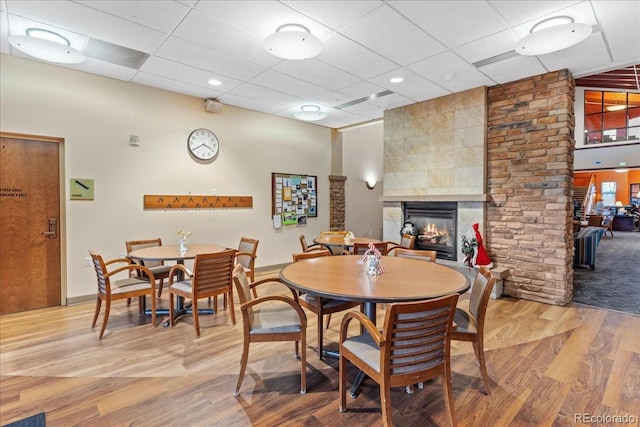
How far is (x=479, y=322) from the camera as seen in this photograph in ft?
7.00

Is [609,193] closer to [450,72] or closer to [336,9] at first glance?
[450,72]

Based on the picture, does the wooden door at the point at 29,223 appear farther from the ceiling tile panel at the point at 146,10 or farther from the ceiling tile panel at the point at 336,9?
the ceiling tile panel at the point at 336,9

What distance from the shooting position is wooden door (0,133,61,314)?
366cm

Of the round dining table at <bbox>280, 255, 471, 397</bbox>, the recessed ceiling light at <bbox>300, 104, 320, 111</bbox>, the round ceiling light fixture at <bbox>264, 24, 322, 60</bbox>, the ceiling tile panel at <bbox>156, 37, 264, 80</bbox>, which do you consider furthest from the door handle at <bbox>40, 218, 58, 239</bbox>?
the recessed ceiling light at <bbox>300, 104, 320, 111</bbox>

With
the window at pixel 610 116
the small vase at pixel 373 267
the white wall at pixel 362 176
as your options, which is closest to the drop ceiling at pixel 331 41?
the small vase at pixel 373 267

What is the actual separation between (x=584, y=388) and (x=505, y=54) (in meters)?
3.30

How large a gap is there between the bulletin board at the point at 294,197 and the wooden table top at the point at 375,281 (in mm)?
3318

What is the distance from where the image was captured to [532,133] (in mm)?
4191

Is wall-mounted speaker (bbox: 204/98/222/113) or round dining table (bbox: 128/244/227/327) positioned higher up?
wall-mounted speaker (bbox: 204/98/222/113)

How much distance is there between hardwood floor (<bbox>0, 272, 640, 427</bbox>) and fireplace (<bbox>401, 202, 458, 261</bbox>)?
178cm

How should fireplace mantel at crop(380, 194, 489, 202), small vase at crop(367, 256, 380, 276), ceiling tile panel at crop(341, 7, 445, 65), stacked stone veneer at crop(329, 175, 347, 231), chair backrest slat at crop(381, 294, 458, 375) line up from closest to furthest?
chair backrest slat at crop(381, 294, 458, 375), small vase at crop(367, 256, 380, 276), ceiling tile panel at crop(341, 7, 445, 65), fireplace mantel at crop(380, 194, 489, 202), stacked stone veneer at crop(329, 175, 347, 231)

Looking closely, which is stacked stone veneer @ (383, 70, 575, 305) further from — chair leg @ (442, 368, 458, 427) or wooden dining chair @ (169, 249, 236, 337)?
wooden dining chair @ (169, 249, 236, 337)

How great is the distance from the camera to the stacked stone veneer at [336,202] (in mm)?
6992

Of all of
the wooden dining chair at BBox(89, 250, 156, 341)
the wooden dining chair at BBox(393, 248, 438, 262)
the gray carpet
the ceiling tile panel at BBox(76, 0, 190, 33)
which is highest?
the ceiling tile panel at BBox(76, 0, 190, 33)
